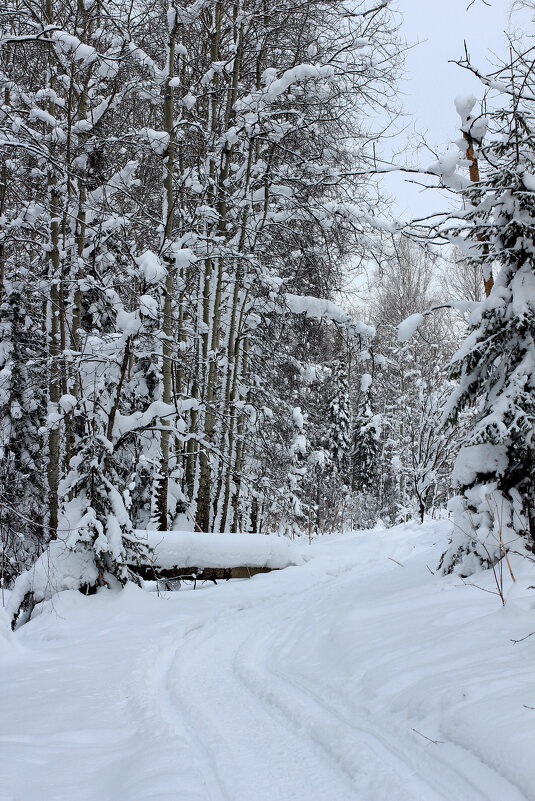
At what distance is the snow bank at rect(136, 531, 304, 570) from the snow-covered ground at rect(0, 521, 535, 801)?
151cm

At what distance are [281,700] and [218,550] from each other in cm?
440

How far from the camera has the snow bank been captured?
7.28 m

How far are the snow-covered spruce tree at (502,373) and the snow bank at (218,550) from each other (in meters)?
3.37

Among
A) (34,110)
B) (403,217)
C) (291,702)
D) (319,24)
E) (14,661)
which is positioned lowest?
A: (14,661)

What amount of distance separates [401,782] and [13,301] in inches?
519

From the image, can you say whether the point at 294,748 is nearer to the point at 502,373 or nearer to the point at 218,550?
the point at 502,373

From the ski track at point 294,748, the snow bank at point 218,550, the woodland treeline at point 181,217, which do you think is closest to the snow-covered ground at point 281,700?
the ski track at point 294,748

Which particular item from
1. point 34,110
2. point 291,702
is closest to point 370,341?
point 34,110

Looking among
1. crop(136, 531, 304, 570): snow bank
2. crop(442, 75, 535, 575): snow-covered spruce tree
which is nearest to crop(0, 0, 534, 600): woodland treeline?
crop(136, 531, 304, 570): snow bank

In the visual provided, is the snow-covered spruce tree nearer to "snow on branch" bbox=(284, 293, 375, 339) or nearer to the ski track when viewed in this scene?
the ski track

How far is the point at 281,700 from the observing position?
343cm

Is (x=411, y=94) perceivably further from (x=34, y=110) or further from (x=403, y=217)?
(x=34, y=110)

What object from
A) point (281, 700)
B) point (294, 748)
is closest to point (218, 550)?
point (281, 700)

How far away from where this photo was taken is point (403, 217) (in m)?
10.3
